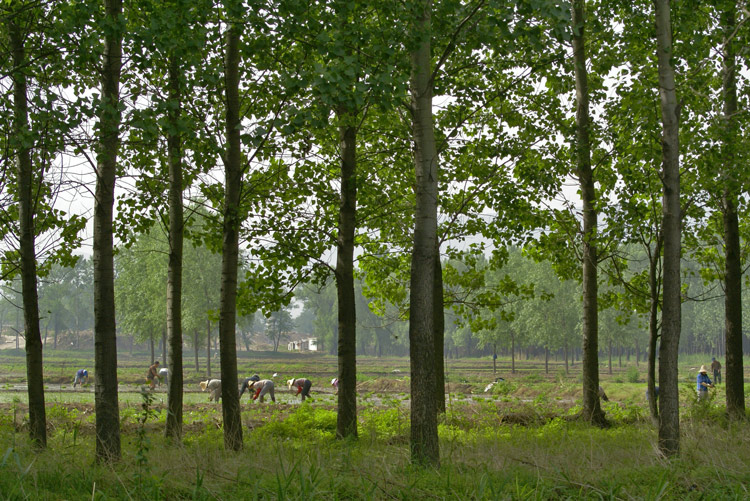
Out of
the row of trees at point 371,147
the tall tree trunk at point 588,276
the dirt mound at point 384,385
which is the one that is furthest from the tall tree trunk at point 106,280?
the dirt mound at point 384,385

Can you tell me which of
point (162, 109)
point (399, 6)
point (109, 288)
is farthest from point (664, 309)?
point (109, 288)

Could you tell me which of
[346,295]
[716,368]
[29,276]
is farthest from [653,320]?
[716,368]

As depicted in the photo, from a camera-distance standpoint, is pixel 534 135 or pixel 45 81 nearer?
pixel 45 81

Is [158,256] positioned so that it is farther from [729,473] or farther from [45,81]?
[729,473]

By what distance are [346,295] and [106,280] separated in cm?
453

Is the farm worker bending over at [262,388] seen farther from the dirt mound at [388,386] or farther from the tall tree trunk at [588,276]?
the dirt mound at [388,386]

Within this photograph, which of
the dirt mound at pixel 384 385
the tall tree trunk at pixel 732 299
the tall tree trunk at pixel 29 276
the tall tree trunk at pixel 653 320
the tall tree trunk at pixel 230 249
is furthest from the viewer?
the dirt mound at pixel 384 385

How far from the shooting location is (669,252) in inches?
278

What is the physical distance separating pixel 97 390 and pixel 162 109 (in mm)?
3165

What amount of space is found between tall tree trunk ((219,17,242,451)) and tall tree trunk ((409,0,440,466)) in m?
2.90

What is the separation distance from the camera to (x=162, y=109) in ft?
19.7

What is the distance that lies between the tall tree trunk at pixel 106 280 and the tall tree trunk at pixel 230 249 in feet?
5.71

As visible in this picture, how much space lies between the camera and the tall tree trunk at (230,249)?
339 inches

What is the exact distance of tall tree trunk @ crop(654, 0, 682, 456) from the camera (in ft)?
22.6
